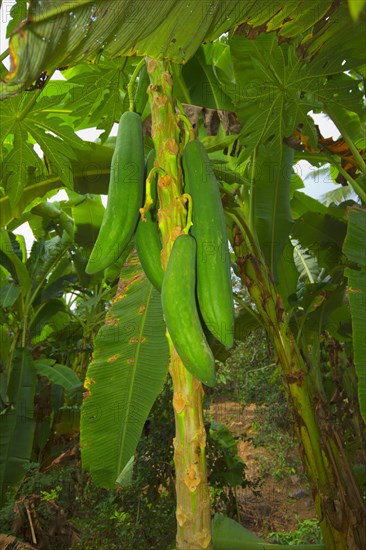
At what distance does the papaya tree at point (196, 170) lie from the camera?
0.77 m

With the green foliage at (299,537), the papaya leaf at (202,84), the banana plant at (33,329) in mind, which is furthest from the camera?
the green foliage at (299,537)

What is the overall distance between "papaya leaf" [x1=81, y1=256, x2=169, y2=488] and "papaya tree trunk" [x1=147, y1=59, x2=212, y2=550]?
1.52 feet

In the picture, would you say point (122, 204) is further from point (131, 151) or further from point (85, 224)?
point (85, 224)

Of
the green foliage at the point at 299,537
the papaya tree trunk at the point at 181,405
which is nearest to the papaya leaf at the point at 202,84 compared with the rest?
the papaya tree trunk at the point at 181,405

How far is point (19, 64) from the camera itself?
59 cm

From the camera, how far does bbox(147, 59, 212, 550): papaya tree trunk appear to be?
78cm

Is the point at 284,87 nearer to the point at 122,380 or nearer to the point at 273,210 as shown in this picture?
the point at 273,210

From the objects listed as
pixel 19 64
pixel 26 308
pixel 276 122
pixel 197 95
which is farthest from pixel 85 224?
pixel 19 64

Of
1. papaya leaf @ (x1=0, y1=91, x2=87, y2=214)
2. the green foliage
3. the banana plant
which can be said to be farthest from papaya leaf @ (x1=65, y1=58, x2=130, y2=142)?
the green foliage

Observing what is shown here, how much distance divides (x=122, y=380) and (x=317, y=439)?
99 centimetres

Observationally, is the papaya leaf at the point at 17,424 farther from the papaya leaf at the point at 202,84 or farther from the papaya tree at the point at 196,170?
the papaya leaf at the point at 202,84

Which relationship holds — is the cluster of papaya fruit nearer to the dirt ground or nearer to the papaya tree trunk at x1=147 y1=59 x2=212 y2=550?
the papaya tree trunk at x1=147 y1=59 x2=212 y2=550

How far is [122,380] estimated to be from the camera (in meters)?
1.32

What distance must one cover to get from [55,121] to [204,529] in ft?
4.39
